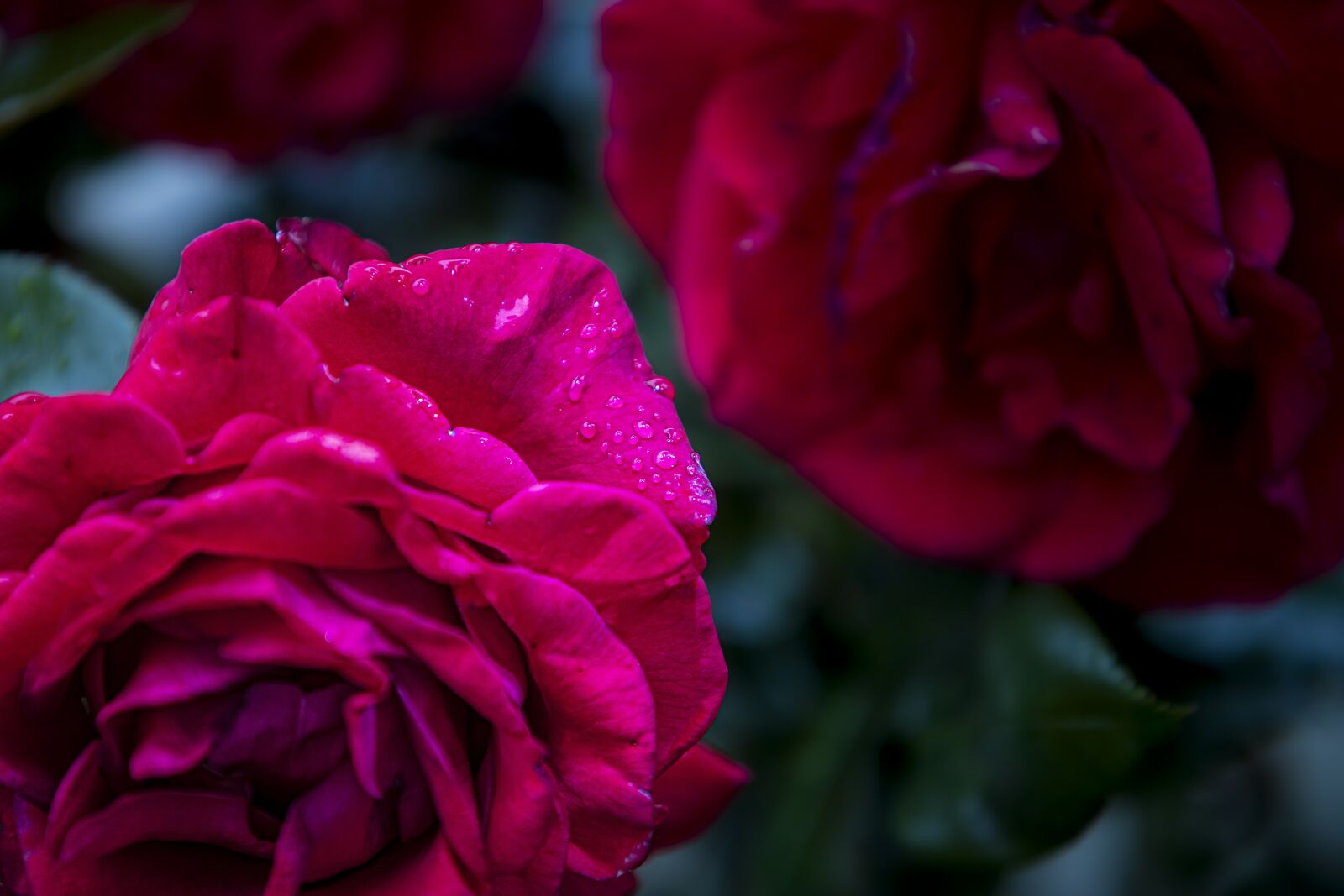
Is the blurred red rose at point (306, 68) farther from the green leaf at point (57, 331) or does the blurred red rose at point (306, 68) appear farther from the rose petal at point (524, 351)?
the rose petal at point (524, 351)

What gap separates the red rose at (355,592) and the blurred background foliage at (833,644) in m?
0.13

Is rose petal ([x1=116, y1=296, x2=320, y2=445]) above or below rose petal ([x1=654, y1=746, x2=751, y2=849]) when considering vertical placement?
above

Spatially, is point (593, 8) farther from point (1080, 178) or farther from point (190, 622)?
point (190, 622)

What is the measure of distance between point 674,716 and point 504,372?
0.32 ft

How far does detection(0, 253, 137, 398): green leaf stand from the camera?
15.2 inches

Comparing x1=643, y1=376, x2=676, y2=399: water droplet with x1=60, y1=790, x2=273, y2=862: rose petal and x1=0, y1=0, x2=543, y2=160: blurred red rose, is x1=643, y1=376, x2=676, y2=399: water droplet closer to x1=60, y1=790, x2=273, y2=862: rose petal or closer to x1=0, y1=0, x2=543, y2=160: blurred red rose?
x1=60, y1=790, x2=273, y2=862: rose petal

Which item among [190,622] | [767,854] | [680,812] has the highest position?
[190,622]

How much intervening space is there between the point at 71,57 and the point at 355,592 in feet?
1.10

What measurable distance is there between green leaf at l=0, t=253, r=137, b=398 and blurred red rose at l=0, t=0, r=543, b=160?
221 mm

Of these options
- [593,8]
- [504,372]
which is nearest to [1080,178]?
[504,372]

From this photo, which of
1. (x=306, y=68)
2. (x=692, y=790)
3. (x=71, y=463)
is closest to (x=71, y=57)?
(x=306, y=68)

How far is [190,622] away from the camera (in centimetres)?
28

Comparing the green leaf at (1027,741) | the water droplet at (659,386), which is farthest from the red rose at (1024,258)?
the water droplet at (659,386)

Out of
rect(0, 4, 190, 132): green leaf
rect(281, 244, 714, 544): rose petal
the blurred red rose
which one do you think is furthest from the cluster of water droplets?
the blurred red rose
